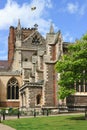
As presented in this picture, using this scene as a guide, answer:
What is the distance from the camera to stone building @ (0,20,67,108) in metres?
58.8

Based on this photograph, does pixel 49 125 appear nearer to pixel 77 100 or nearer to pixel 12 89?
pixel 77 100

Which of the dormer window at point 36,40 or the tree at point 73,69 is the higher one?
the dormer window at point 36,40

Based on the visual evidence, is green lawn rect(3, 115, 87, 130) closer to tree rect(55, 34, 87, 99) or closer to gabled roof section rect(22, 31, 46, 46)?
tree rect(55, 34, 87, 99)

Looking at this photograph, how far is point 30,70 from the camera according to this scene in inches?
3061

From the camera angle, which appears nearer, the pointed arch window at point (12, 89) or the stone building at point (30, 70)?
the stone building at point (30, 70)

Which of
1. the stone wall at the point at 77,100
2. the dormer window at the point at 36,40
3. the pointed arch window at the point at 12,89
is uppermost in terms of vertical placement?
the dormer window at the point at 36,40

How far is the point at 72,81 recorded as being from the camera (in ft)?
124

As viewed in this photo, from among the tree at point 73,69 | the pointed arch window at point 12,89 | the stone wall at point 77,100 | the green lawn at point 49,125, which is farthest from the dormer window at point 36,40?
the green lawn at point 49,125

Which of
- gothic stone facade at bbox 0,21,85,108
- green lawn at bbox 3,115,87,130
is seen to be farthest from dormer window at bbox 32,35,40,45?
green lawn at bbox 3,115,87,130

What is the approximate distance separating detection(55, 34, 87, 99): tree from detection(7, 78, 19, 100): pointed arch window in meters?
39.7

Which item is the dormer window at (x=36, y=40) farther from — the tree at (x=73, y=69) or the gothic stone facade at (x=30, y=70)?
the tree at (x=73, y=69)

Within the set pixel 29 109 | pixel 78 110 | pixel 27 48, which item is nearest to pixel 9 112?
pixel 29 109

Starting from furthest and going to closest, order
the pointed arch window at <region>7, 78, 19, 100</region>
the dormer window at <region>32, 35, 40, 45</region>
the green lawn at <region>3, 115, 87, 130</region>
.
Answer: the dormer window at <region>32, 35, 40, 45</region> < the pointed arch window at <region>7, 78, 19, 100</region> < the green lawn at <region>3, 115, 87, 130</region>

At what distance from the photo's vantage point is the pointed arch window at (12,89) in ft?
256
